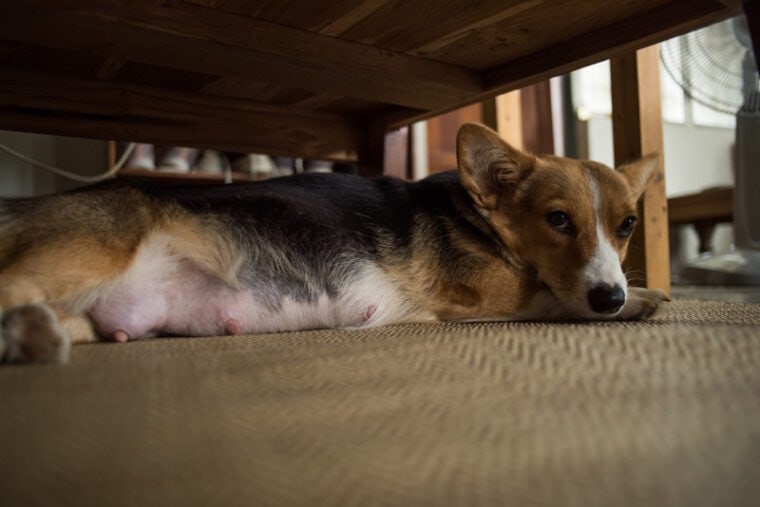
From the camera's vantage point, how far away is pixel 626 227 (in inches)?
68.8

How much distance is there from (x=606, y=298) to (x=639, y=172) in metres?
0.66

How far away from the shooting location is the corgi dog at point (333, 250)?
1.38 meters

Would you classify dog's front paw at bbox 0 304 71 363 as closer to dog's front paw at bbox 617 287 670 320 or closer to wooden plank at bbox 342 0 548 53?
wooden plank at bbox 342 0 548 53

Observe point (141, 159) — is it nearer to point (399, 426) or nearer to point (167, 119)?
point (167, 119)

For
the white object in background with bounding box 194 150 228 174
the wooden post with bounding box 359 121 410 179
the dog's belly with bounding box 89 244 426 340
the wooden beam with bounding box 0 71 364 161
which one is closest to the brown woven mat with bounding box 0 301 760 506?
the dog's belly with bounding box 89 244 426 340

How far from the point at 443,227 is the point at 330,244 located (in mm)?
390

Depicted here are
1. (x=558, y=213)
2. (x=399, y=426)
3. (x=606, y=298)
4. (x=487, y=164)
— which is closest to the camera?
(x=399, y=426)

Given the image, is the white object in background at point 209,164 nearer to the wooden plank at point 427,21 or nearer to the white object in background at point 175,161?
the white object in background at point 175,161

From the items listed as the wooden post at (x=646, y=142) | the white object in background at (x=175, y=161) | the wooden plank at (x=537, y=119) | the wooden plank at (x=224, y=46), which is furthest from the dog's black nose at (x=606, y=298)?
the wooden plank at (x=537, y=119)

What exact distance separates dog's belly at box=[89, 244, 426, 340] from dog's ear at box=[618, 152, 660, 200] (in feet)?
2.88

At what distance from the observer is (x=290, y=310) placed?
1577 millimetres

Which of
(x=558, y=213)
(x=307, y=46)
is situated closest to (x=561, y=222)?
(x=558, y=213)

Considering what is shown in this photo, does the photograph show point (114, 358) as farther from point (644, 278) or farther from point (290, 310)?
point (644, 278)

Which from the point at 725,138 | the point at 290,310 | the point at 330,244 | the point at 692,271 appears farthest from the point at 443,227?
the point at 725,138
